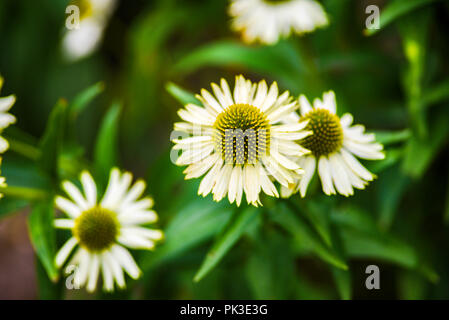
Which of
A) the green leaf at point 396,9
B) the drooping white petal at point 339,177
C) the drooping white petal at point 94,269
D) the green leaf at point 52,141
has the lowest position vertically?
the drooping white petal at point 94,269

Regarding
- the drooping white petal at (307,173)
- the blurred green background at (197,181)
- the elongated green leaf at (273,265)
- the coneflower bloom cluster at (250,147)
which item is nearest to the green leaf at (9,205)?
the blurred green background at (197,181)

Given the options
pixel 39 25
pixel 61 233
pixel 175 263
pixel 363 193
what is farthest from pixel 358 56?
pixel 39 25

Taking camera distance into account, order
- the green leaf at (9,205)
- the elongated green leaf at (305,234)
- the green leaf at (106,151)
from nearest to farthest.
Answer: the elongated green leaf at (305,234) → the green leaf at (9,205) → the green leaf at (106,151)

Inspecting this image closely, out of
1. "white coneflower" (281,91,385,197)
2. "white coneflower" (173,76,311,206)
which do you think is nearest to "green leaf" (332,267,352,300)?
"white coneflower" (281,91,385,197)

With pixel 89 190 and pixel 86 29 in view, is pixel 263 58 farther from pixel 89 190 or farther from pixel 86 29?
pixel 86 29

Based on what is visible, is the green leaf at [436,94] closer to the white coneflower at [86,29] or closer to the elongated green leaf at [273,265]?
the elongated green leaf at [273,265]
